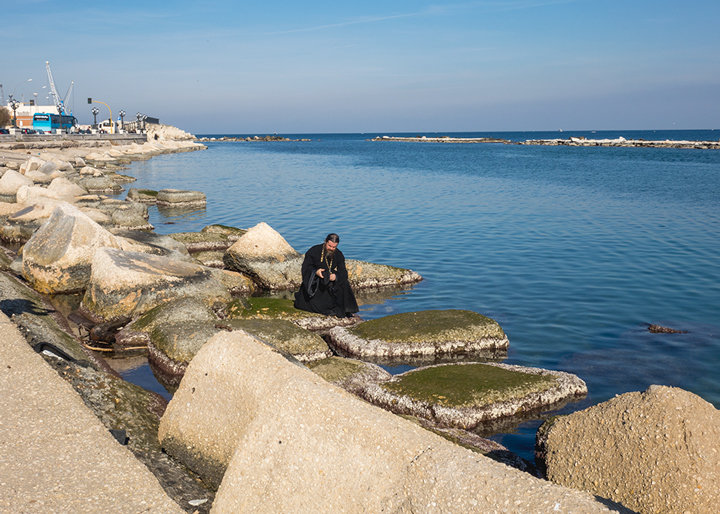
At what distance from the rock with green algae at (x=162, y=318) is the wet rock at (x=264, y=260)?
186 inches

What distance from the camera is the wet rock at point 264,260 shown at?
727 inches

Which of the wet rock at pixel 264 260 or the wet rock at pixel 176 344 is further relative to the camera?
the wet rock at pixel 264 260

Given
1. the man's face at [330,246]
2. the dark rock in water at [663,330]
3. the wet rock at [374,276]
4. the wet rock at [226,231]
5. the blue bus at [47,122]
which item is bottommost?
the dark rock in water at [663,330]

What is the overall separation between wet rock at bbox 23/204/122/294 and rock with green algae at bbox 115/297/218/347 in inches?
163

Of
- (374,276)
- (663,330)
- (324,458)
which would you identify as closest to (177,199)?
(374,276)

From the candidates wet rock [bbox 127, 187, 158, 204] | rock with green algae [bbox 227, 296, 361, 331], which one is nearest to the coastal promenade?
rock with green algae [bbox 227, 296, 361, 331]

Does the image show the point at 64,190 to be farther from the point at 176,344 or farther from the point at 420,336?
the point at 420,336

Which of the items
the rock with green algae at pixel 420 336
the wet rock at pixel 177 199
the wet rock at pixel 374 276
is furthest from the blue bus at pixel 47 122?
the rock with green algae at pixel 420 336

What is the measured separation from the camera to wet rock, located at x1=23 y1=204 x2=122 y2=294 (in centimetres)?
1666

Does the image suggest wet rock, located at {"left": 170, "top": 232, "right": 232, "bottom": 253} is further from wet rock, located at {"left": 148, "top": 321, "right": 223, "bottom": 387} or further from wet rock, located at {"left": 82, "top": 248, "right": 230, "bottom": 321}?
wet rock, located at {"left": 148, "top": 321, "right": 223, "bottom": 387}

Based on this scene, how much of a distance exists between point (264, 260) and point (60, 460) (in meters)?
12.4

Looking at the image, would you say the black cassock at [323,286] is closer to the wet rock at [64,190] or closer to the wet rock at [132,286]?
the wet rock at [132,286]

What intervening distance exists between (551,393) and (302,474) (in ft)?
21.7

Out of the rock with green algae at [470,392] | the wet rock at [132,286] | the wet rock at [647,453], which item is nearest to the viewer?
the wet rock at [647,453]
